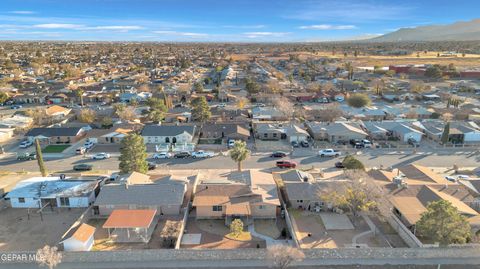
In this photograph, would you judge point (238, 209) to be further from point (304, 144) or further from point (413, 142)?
point (413, 142)

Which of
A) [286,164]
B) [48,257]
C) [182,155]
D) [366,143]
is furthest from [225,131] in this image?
[48,257]

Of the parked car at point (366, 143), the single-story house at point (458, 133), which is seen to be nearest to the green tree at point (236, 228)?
the parked car at point (366, 143)

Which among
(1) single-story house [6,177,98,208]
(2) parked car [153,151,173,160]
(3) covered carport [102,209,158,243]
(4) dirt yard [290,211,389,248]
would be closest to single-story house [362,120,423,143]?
(4) dirt yard [290,211,389,248]

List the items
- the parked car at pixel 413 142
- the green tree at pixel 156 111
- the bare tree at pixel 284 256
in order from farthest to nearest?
the green tree at pixel 156 111 < the parked car at pixel 413 142 < the bare tree at pixel 284 256

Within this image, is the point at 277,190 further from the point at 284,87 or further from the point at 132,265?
the point at 284,87

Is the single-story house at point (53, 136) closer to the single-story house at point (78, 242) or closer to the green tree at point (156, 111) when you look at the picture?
the green tree at point (156, 111)

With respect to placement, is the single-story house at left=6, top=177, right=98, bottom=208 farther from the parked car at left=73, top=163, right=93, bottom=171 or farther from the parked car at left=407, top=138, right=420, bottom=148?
the parked car at left=407, top=138, right=420, bottom=148
